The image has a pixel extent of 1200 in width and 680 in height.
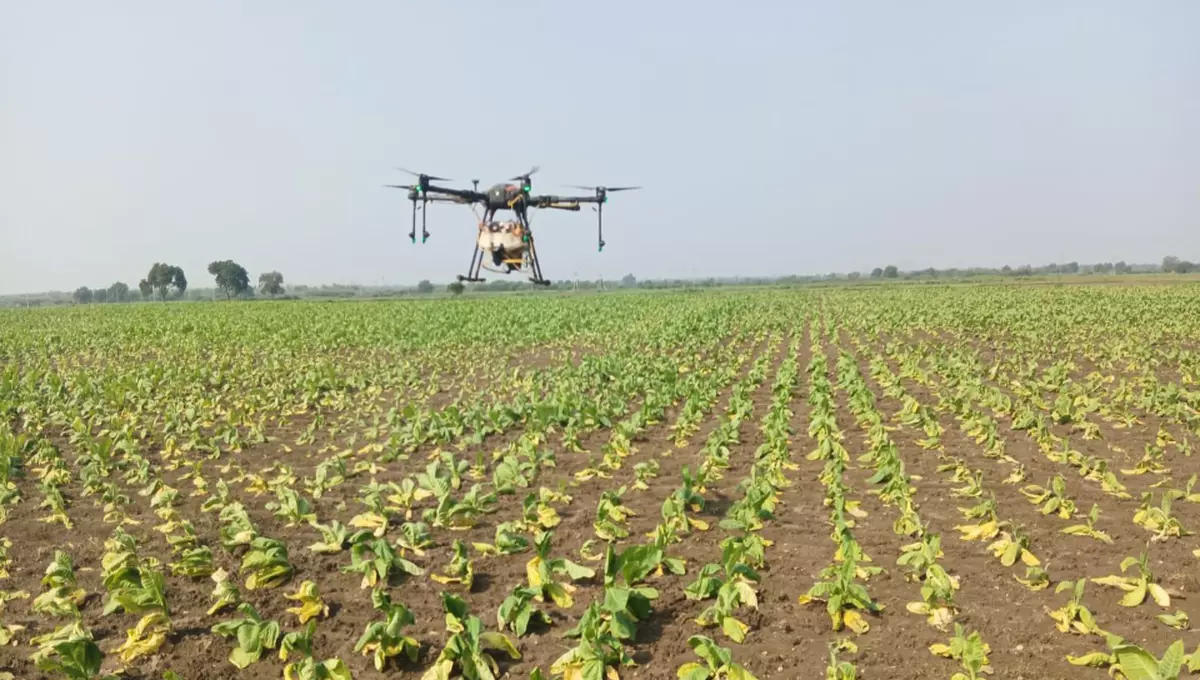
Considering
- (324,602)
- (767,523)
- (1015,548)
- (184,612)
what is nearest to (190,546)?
(184,612)

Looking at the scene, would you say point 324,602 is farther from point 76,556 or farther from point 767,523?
point 767,523

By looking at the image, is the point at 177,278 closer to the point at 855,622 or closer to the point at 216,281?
the point at 216,281

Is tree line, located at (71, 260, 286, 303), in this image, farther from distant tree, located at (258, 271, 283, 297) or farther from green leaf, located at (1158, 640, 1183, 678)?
green leaf, located at (1158, 640, 1183, 678)

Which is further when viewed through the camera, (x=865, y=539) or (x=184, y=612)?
(x=865, y=539)

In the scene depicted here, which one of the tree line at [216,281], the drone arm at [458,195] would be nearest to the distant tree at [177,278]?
the tree line at [216,281]

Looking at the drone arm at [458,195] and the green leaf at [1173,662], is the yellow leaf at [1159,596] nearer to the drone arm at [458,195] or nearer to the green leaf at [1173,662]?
the green leaf at [1173,662]
